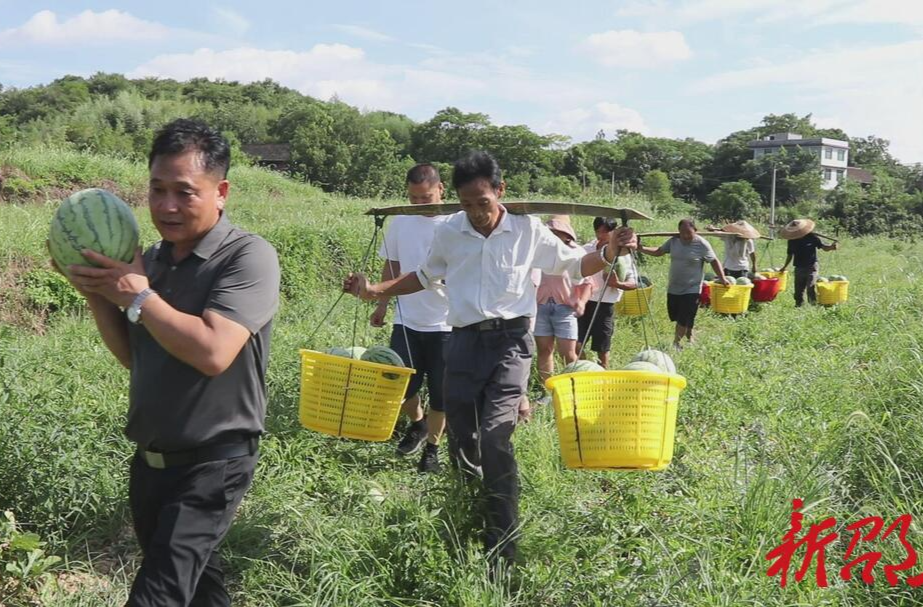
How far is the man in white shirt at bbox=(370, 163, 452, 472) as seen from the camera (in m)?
4.91

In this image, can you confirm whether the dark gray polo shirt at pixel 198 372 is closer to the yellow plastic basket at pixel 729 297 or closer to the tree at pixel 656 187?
the yellow plastic basket at pixel 729 297

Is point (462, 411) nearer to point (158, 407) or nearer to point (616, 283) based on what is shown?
point (158, 407)

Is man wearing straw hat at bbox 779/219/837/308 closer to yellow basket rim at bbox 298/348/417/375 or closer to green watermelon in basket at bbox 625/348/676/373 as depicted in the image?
green watermelon in basket at bbox 625/348/676/373

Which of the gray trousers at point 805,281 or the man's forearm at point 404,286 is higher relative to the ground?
the man's forearm at point 404,286

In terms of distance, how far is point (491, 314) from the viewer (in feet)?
11.8

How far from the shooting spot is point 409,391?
5129 mm

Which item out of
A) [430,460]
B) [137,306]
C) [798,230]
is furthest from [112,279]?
[798,230]

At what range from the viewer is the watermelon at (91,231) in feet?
7.47

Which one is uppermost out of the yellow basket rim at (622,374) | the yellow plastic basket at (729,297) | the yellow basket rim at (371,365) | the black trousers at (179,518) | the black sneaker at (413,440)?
the yellow basket rim at (622,374)

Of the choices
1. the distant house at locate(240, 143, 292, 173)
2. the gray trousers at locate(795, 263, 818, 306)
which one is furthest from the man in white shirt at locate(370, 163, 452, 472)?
the distant house at locate(240, 143, 292, 173)

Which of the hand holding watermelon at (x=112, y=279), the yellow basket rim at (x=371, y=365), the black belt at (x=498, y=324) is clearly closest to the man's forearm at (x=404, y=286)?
the yellow basket rim at (x=371, y=365)

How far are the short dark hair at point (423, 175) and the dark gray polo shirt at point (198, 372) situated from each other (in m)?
2.55

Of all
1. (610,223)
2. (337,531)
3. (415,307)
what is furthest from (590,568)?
(610,223)

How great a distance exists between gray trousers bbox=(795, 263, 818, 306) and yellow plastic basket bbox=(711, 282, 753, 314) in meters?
2.37
